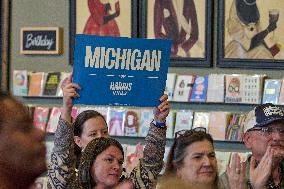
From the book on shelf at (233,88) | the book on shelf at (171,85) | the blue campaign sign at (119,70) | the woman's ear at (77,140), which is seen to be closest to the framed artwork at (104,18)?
the book on shelf at (171,85)

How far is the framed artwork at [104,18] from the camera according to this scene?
5.30 metres

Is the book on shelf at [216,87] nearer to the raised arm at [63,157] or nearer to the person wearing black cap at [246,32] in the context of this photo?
the person wearing black cap at [246,32]

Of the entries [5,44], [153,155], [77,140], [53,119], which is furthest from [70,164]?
[5,44]

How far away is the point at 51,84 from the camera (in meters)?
5.57

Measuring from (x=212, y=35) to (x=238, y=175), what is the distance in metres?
2.10

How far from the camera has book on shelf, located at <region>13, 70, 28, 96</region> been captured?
5.64 metres

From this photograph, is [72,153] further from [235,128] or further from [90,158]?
[235,128]

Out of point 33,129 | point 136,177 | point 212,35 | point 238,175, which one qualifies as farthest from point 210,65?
point 33,129

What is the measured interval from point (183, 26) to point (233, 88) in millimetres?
537

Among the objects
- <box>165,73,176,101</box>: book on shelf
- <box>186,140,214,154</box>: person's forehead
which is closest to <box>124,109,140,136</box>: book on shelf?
<box>165,73,176,101</box>: book on shelf

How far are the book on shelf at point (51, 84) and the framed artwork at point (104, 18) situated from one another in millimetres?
181

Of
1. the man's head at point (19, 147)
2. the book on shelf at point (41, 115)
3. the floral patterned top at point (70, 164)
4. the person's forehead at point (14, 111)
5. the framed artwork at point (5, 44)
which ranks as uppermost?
the framed artwork at point (5, 44)

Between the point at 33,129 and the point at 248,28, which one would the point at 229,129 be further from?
the point at 33,129

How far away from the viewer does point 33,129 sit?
56.7 inches
